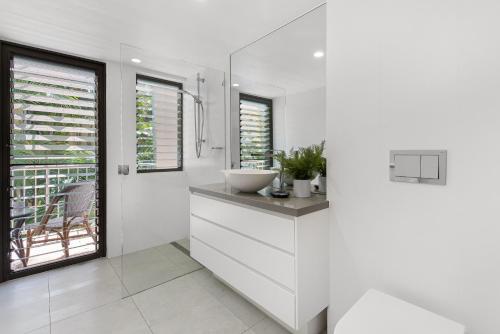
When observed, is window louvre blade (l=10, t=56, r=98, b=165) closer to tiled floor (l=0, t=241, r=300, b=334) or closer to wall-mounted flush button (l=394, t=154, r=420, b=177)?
tiled floor (l=0, t=241, r=300, b=334)

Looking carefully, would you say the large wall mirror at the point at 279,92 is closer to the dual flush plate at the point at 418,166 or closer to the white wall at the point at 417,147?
the white wall at the point at 417,147

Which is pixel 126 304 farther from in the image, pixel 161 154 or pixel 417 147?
pixel 417 147

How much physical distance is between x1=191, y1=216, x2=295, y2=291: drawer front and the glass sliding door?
148cm

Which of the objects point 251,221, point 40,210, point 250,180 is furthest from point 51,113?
point 251,221

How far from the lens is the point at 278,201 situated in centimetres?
146

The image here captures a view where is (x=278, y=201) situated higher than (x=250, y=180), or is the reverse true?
(x=250, y=180)

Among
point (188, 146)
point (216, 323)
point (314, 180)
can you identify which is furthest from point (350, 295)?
point (188, 146)

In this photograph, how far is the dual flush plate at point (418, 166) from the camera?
1.09 m

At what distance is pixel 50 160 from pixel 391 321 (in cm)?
304

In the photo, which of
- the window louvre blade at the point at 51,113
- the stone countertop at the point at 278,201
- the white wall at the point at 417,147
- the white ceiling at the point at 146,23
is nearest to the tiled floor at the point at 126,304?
the white wall at the point at 417,147

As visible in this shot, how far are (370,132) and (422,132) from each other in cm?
24

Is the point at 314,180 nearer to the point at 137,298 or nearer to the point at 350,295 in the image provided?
the point at 350,295

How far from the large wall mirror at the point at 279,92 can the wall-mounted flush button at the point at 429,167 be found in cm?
66

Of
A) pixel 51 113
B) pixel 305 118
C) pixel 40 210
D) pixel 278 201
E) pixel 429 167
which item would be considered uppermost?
pixel 51 113
